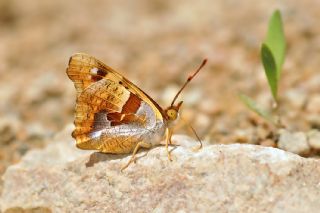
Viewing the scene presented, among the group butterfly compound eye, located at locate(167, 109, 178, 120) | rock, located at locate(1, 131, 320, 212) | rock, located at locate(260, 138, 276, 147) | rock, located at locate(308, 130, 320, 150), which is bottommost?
rock, located at locate(308, 130, 320, 150)

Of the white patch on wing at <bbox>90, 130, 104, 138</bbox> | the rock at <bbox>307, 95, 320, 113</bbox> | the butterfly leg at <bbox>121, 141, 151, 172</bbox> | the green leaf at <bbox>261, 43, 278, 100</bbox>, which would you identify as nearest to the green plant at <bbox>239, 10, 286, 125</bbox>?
the green leaf at <bbox>261, 43, 278, 100</bbox>

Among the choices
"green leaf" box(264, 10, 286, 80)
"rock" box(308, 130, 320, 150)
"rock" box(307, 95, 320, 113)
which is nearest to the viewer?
"rock" box(308, 130, 320, 150)

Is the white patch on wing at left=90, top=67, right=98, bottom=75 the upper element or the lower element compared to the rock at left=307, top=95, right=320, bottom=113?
upper

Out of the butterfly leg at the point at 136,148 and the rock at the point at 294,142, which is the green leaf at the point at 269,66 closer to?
the rock at the point at 294,142

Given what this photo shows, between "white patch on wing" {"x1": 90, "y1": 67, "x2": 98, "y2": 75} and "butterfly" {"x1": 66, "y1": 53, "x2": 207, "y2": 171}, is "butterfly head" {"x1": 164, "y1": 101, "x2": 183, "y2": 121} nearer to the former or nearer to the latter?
"butterfly" {"x1": 66, "y1": 53, "x2": 207, "y2": 171}

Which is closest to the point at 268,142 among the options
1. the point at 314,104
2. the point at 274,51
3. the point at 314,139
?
the point at 314,139

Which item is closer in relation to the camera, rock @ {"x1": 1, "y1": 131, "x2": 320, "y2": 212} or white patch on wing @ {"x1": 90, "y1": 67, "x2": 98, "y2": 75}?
rock @ {"x1": 1, "y1": 131, "x2": 320, "y2": 212}

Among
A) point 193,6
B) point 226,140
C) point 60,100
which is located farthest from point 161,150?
point 193,6

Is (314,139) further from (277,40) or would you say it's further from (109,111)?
(109,111)

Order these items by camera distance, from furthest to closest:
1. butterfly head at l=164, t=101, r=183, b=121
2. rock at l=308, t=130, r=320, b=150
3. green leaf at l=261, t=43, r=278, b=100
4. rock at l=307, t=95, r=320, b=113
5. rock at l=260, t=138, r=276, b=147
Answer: rock at l=307, t=95, r=320, b=113 → rock at l=260, t=138, r=276, b=147 → green leaf at l=261, t=43, r=278, b=100 → rock at l=308, t=130, r=320, b=150 → butterfly head at l=164, t=101, r=183, b=121
